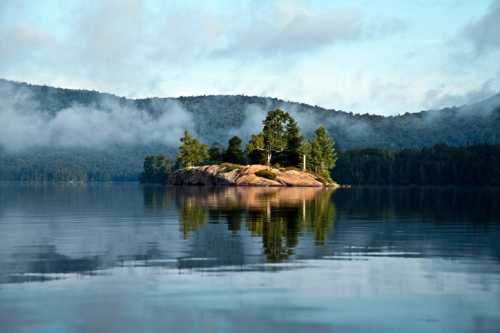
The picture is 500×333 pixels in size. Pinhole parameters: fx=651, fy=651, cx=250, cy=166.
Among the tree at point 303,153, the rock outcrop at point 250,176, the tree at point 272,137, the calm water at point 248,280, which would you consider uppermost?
the tree at point 272,137

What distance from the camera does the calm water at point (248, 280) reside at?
15828 mm

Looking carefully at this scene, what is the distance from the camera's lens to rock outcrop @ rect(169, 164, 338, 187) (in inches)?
6688

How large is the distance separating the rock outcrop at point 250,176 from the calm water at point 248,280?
12952 cm

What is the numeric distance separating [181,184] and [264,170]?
113 feet

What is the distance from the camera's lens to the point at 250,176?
16962cm

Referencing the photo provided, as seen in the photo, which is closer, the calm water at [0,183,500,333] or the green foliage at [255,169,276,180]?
the calm water at [0,183,500,333]

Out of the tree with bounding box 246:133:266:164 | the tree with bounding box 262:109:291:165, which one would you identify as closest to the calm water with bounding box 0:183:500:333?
the tree with bounding box 246:133:266:164

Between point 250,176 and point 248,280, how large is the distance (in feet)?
486

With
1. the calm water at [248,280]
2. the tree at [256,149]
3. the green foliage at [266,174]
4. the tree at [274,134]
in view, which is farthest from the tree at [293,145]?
the calm water at [248,280]

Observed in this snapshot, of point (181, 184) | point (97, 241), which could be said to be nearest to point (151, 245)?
point (97, 241)

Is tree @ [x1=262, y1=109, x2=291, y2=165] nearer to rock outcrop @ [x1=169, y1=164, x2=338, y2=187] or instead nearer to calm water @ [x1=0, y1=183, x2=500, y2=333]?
rock outcrop @ [x1=169, y1=164, x2=338, y2=187]

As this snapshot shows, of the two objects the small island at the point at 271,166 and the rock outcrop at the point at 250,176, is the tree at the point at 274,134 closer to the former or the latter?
the small island at the point at 271,166

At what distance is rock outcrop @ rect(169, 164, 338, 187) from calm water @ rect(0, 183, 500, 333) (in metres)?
130

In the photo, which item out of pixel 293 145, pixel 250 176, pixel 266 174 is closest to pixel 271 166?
pixel 293 145
